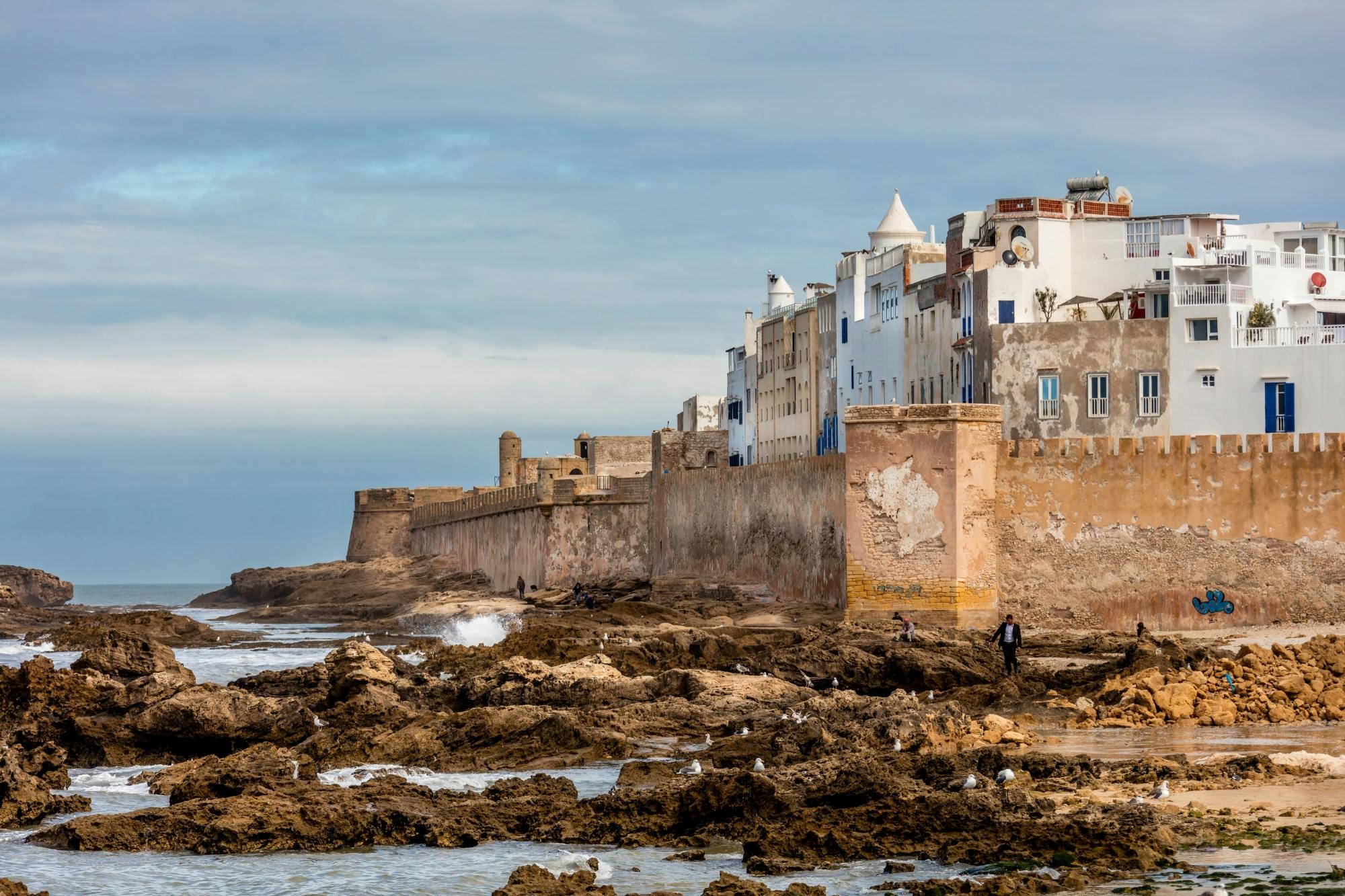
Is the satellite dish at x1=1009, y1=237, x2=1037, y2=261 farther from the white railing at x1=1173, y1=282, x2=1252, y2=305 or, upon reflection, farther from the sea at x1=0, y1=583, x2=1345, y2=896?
the sea at x1=0, y1=583, x2=1345, y2=896

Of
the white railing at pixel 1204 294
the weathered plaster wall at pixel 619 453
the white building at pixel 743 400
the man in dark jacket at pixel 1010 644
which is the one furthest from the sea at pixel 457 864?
the weathered plaster wall at pixel 619 453

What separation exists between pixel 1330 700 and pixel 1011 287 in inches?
859

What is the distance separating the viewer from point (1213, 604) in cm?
3170

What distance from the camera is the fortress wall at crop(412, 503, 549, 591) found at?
56.8 meters

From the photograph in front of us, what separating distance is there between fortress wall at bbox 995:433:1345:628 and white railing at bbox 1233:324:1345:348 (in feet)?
23.2

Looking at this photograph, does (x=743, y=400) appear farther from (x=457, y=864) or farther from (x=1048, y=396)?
(x=457, y=864)

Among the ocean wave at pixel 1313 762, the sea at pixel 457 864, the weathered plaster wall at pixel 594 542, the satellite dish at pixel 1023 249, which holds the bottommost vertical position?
the sea at pixel 457 864

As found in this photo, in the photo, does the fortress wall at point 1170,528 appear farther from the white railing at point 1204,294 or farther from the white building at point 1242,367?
the white railing at point 1204,294

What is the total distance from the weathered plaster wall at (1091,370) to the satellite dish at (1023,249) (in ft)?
14.5

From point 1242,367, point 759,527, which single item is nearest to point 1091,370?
point 1242,367

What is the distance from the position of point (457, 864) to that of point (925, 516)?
18524mm

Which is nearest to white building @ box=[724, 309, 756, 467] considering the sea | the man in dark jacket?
the man in dark jacket

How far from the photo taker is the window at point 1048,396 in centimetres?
3759

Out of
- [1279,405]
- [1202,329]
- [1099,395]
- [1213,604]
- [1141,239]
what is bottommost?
[1213,604]
